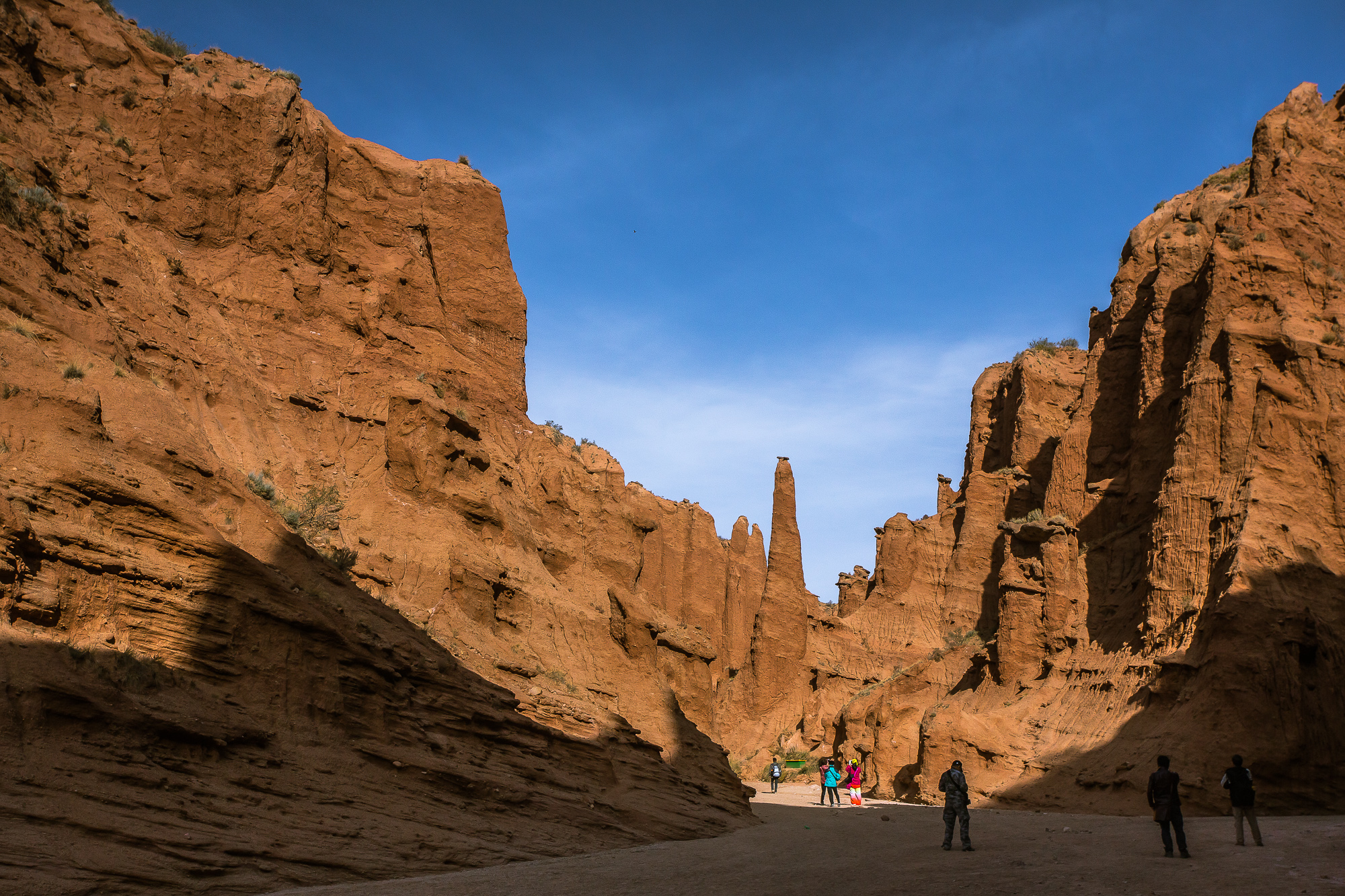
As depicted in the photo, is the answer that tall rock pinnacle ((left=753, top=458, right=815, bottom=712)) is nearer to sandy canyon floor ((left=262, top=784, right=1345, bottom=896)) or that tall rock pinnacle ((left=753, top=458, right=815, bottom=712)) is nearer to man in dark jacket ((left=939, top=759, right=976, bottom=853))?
sandy canyon floor ((left=262, top=784, right=1345, bottom=896))

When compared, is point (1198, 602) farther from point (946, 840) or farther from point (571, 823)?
point (571, 823)

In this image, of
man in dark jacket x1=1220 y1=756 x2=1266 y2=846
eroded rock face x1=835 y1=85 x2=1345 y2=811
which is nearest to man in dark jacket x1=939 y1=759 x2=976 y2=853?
man in dark jacket x1=1220 y1=756 x2=1266 y2=846

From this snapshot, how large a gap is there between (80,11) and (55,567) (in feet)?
56.2

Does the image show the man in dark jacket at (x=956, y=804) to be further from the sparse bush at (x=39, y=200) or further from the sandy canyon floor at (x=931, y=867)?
the sparse bush at (x=39, y=200)

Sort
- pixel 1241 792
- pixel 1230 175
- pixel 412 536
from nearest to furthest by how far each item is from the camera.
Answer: pixel 1241 792, pixel 412 536, pixel 1230 175

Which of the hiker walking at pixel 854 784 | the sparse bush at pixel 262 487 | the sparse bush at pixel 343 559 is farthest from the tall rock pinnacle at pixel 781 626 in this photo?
the sparse bush at pixel 262 487

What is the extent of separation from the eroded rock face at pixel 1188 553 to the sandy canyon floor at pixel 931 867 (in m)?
6.71

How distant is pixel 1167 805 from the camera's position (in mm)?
13195

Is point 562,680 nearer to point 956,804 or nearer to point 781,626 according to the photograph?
point 956,804

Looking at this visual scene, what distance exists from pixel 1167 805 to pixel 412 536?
49.3 feet

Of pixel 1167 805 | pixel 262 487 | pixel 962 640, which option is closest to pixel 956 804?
pixel 1167 805

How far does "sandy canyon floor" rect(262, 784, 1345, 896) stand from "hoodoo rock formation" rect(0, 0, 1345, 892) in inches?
51.0

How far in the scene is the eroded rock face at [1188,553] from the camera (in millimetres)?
25938

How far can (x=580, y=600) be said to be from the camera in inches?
1014
